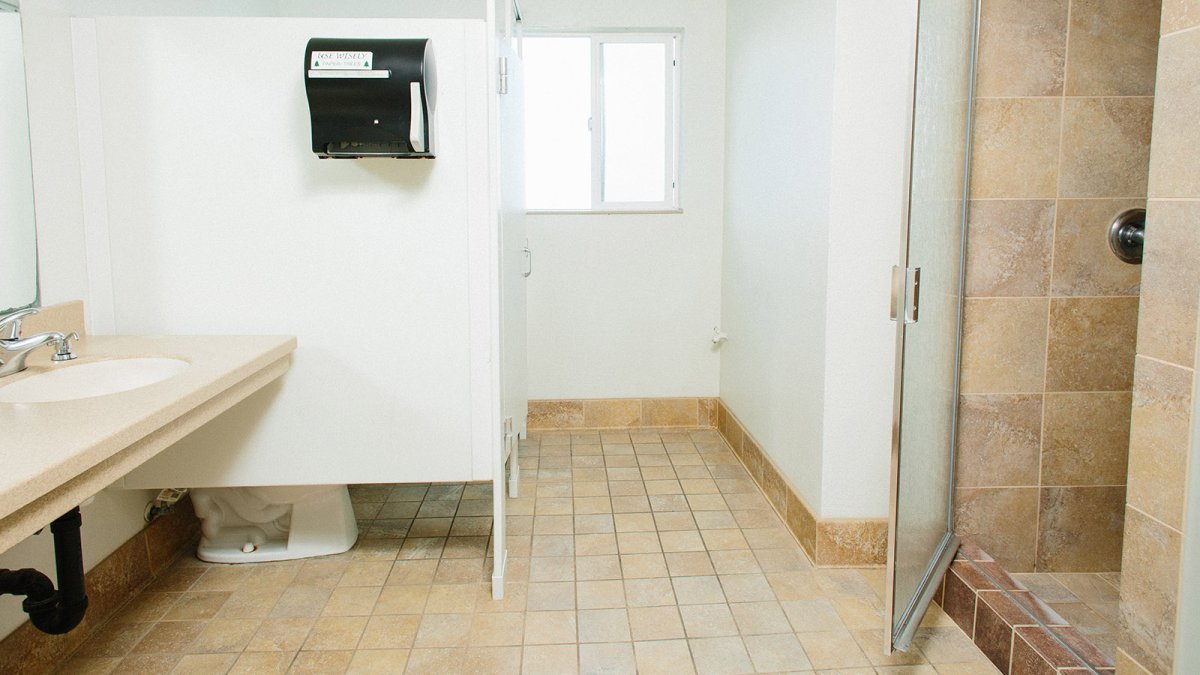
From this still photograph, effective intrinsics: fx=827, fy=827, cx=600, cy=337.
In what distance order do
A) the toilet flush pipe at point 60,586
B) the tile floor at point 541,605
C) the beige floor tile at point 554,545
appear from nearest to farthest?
the toilet flush pipe at point 60,586, the tile floor at point 541,605, the beige floor tile at point 554,545

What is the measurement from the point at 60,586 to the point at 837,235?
7.07 feet

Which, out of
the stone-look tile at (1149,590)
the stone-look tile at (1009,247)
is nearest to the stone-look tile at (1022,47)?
the stone-look tile at (1009,247)

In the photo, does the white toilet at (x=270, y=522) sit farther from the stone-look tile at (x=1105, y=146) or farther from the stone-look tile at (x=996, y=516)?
the stone-look tile at (x=1105, y=146)

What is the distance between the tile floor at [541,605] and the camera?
6.83 feet

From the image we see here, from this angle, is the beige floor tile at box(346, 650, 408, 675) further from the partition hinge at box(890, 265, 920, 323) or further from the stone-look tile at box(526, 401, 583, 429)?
the stone-look tile at box(526, 401, 583, 429)

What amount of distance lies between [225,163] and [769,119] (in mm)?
1971

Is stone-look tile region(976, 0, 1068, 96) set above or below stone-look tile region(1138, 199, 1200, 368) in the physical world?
above

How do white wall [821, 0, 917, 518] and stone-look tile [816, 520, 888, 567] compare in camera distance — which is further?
stone-look tile [816, 520, 888, 567]

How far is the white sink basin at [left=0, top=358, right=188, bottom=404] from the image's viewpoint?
1.73m

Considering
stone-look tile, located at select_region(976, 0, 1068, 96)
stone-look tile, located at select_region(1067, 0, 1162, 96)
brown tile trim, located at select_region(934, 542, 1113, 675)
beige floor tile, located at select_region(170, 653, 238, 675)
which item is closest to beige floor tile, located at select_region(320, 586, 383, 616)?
beige floor tile, located at select_region(170, 653, 238, 675)

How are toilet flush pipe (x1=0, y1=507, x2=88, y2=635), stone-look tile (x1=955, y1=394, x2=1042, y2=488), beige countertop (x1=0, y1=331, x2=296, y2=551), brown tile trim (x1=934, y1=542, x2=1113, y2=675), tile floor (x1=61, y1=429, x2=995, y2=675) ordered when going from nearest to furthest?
1. beige countertop (x1=0, y1=331, x2=296, y2=551)
2. toilet flush pipe (x1=0, y1=507, x2=88, y2=635)
3. brown tile trim (x1=934, y1=542, x2=1113, y2=675)
4. tile floor (x1=61, y1=429, x2=995, y2=675)
5. stone-look tile (x1=955, y1=394, x2=1042, y2=488)

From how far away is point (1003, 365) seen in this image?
2.42 m

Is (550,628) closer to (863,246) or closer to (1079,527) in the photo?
(863,246)

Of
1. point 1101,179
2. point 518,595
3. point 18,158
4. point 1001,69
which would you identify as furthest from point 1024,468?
point 18,158
